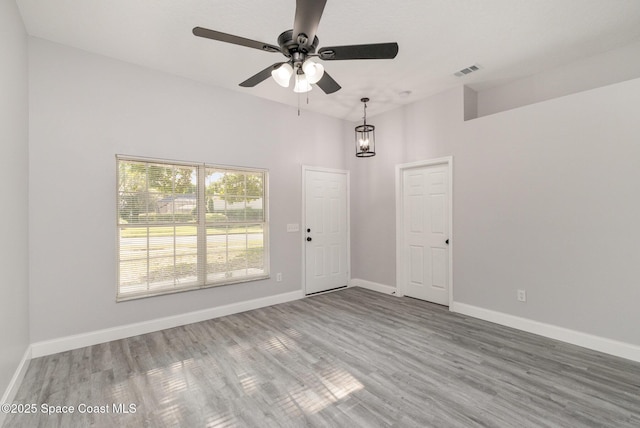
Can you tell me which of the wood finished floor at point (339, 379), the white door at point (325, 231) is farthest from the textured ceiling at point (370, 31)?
the wood finished floor at point (339, 379)

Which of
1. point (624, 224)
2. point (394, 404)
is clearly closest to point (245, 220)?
point (394, 404)

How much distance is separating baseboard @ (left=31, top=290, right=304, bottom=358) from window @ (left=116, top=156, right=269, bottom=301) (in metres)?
0.34

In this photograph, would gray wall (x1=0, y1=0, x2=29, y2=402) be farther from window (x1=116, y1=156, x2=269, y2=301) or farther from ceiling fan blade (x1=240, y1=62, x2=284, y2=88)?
ceiling fan blade (x1=240, y1=62, x2=284, y2=88)

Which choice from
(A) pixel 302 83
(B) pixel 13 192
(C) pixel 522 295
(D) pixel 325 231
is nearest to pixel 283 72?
(A) pixel 302 83

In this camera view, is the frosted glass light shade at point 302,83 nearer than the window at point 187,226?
Yes

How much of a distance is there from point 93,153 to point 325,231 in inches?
135

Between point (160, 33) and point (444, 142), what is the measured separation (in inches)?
147

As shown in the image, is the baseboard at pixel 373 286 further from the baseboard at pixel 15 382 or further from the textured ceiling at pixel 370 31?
the baseboard at pixel 15 382

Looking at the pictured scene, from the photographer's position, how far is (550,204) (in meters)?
3.23

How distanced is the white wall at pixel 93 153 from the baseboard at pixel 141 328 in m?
0.07

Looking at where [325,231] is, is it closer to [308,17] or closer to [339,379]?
[339,379]

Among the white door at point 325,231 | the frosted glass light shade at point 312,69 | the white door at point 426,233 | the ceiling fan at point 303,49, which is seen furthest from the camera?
the white door at point 325,231

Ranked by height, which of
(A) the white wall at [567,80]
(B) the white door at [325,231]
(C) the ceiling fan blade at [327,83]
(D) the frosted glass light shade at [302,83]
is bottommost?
(B) the white door at [325,231]

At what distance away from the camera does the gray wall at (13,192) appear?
→ 204 cm
